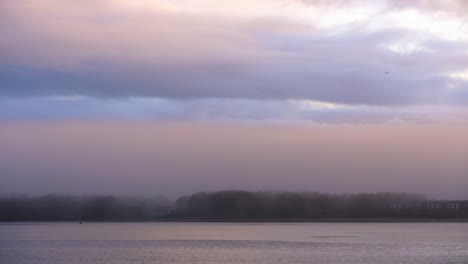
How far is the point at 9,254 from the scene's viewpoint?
7412 cm

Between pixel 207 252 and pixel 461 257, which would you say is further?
pixel 207 252

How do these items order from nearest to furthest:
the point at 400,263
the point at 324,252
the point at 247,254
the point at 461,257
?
the point at 400,263
the point at 461,257
the point at 247,254
the point at 324,252

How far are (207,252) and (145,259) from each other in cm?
1042

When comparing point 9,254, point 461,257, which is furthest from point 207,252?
point 461,257

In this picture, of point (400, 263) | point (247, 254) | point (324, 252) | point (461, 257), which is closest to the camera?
point (400, 263)

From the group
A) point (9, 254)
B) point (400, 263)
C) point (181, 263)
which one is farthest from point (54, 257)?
point (400, 263)

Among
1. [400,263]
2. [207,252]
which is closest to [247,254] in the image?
[207,252]

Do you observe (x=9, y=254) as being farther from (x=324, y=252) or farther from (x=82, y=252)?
(x=324, y=252)

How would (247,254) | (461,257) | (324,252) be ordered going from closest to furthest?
1. (461,257)
2. (247,254)
3. (324,252)

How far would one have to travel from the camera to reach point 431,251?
76.2 meters

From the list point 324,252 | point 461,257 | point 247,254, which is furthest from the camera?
point 324,252

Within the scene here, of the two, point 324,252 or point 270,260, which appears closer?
point 270,260

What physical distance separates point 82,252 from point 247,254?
19594 mm

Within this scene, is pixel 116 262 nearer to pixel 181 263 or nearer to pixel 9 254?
pixel 181 263
